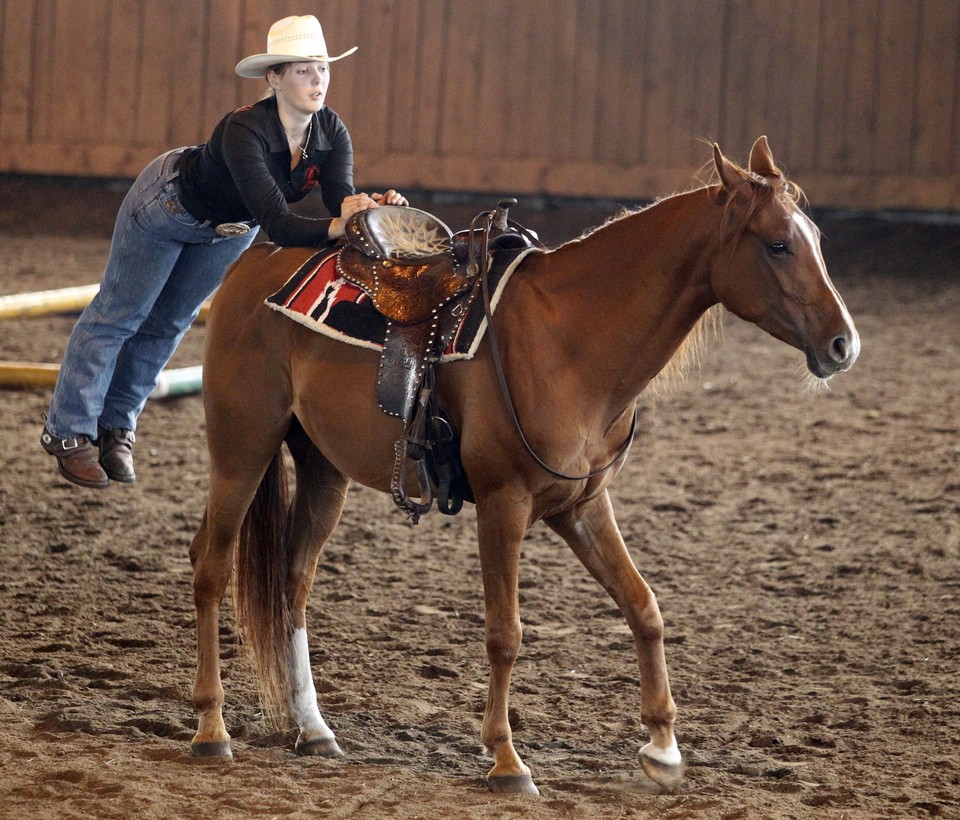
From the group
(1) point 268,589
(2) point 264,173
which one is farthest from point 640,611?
(2) point 264,173

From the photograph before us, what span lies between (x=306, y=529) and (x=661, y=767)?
116 cm

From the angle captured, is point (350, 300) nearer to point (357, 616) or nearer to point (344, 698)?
point (344, 698)

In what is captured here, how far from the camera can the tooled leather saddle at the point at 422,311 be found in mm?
2992

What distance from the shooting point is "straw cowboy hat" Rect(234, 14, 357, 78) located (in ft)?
10.3

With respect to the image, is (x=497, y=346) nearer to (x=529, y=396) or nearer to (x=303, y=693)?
(x=529, y=396)

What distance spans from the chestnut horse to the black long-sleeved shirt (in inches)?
7.0

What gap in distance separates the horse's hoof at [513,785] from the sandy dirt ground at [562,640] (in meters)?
0.04

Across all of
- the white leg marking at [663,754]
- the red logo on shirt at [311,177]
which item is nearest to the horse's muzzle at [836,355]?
the white leg marking at [663,754]

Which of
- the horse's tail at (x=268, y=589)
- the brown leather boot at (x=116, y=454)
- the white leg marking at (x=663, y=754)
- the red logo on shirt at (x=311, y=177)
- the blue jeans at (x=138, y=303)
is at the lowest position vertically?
the white leg marking at (x=663, y=754)

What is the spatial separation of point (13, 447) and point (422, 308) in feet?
12.3

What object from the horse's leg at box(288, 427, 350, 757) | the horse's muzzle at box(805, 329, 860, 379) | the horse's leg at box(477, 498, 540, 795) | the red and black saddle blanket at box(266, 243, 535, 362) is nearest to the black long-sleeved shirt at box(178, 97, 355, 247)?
the red and black saddle blanket at box(266, 243, 535, 362)

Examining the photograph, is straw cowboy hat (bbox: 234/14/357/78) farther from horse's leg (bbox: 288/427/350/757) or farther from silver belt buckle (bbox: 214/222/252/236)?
horse's leg (bbox: 288/427/350/757)

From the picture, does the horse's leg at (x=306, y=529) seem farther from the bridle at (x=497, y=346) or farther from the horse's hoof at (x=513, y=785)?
the bridle at (x=497, y=346)

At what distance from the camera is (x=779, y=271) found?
269 cm
